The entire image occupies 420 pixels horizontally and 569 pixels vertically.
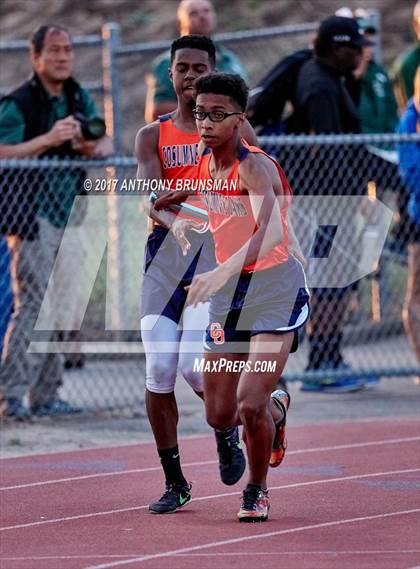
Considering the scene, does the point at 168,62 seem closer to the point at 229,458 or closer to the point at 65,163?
the point at 65,163

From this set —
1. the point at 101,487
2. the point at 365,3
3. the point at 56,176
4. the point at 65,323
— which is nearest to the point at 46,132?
the point at 56,176

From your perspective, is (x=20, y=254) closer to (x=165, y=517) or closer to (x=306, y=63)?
(x=306, y=63)

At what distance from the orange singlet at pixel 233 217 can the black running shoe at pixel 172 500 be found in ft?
3.60

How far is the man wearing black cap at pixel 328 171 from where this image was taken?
1070 centimetres

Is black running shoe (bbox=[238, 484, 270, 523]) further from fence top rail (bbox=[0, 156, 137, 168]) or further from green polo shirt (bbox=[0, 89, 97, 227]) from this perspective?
green polo shirt (bbox=[0, 89, 97, 227])

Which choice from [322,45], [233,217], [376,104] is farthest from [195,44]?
[376,104]

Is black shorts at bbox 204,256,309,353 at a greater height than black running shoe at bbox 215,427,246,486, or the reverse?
black shorts at bbox 204,256,309,353

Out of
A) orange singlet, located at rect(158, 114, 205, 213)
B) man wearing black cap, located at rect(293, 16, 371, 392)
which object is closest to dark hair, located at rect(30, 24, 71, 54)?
man wearing black cap, located at rect(293, 16, 371, 392)

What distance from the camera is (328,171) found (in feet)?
36.1

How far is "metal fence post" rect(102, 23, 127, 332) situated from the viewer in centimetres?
1177

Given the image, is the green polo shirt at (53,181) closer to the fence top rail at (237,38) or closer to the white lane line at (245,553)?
the fence top rail at (237,38)

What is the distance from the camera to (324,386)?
1123 cm

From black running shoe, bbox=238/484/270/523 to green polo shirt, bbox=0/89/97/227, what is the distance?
384cm

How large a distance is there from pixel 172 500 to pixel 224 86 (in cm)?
193
